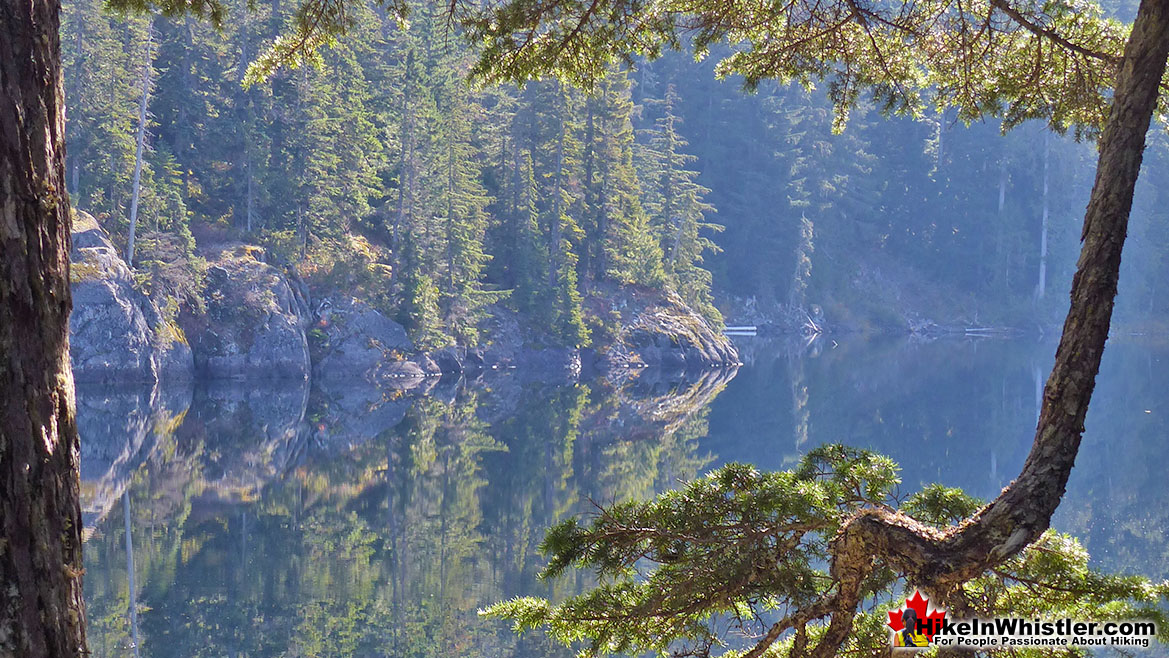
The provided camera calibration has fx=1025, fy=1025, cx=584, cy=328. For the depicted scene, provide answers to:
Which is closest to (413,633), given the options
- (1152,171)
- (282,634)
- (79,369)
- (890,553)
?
(282,634)

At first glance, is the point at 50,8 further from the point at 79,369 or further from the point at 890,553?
the point at 79,369

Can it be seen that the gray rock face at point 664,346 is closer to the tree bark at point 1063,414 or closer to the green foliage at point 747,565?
the green foliage at point 747,565

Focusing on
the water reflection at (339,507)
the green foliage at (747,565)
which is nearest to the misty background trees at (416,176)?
the water reflection at (339,507)

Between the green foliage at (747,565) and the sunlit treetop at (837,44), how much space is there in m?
2.30

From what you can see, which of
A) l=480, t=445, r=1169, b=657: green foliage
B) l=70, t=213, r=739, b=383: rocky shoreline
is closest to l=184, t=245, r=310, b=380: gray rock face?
l=70, t=213, r=739, b=383: rocky shoreline

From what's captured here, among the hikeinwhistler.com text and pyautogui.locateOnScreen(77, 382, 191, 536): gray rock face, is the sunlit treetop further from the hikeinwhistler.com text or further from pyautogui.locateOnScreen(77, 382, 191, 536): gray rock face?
pyautogui.locateOnScreen(77, 382, 191, 536): gray rock face

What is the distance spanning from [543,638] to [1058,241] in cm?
5613

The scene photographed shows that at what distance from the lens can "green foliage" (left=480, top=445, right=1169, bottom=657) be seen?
120 inches

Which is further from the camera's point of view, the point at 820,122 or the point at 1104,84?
the point at 820,122

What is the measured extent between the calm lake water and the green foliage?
0.51 metres

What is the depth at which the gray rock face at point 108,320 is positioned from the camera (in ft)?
81.6

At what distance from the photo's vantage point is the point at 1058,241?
58.3 m

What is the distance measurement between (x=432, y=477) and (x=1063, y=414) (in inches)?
564

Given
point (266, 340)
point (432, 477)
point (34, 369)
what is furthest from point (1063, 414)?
point (266, 340)
